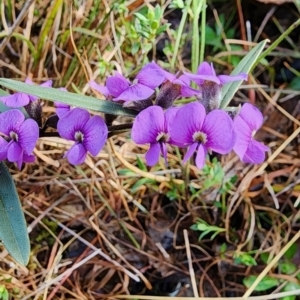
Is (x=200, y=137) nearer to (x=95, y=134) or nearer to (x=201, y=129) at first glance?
(x=201, y=129)

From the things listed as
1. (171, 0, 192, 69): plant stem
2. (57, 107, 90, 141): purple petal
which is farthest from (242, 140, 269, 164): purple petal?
(171, 0, 192, 69): plant stem

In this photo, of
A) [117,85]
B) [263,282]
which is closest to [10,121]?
[117,85]

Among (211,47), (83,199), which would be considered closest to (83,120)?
(83,199)

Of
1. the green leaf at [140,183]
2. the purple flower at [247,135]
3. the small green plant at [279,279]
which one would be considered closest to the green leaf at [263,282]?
the small green plant at [279,279]

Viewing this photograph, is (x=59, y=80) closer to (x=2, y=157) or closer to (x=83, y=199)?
(x=83, y=199)

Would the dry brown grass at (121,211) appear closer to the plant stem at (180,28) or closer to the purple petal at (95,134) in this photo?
the plant stem at (180,28)

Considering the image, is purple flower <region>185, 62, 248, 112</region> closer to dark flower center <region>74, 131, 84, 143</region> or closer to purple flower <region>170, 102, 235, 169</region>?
purple flower <region>170, 102, 235, 169</region>
